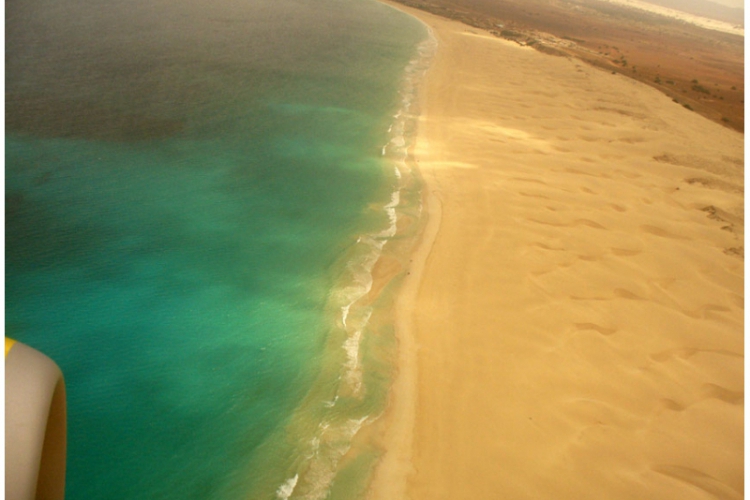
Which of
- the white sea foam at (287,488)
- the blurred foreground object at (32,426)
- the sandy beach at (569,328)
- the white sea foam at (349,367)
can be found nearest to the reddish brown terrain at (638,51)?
the sandy beach at (569,328)

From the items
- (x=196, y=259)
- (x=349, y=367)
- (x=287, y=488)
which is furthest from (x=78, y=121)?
(x=287, y=488)

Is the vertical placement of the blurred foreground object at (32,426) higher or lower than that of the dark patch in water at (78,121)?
higher

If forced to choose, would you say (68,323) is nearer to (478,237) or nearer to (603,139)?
(478,237)

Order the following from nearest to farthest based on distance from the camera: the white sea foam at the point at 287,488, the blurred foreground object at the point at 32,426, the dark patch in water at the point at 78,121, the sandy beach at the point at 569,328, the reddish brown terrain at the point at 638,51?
the blurred foreground object at the point at 32,426 → the white sea foam at the point at 287,488 → the sandy beach at the point at 569,328 → the dark patch in water at the point at 78,121 → the reddish brown terrain at the point at 638,51

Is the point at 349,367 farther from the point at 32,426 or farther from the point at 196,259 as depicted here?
the point at 32,426

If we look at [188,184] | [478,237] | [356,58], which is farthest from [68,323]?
[356,58]

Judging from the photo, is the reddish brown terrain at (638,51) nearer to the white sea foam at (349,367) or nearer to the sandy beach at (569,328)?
the sandy beach at (569,328)
